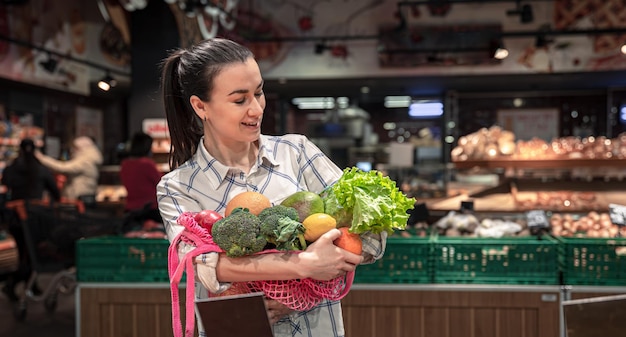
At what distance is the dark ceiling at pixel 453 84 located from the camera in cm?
981

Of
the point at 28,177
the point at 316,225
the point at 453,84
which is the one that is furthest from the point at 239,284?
the point at 453,84

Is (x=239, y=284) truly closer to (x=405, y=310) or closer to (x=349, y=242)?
(x=349, y=242)

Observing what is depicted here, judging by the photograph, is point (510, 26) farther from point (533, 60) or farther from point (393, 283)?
point (393, 283)

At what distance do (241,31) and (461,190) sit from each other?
5091mm

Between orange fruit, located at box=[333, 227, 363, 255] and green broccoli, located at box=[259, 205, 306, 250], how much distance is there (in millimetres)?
74

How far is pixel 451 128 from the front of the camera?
10.5 metres

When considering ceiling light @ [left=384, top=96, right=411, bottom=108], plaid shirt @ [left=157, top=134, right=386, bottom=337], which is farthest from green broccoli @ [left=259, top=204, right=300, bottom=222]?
ceiling light @ [left=384, top=96, right=411, bottom=108]

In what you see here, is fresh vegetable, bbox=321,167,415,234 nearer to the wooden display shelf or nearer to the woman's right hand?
the woman's right hand

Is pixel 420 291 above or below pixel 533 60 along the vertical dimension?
below

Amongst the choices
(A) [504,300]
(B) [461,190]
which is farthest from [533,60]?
(A) [504,300]

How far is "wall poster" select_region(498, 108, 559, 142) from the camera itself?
10.4m

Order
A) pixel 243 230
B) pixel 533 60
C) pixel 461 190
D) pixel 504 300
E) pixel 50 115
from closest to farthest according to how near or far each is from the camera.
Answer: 1. pixel 243 230
2. pixel 504 300
3. pixel 461 190
4. pixel 533 60
5. pixel 50 115

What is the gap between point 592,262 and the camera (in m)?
3.07

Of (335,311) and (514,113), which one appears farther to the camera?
(514,113)
